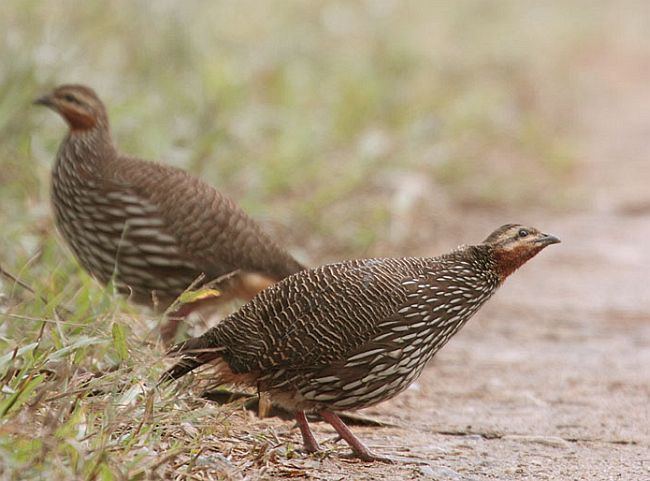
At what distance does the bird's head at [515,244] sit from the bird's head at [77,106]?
2.36 meters

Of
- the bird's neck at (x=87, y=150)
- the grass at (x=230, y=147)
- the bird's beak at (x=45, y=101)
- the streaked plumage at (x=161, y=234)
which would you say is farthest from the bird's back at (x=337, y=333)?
the bird's beak at (x=45, y=101)

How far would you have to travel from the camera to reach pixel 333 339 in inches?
169

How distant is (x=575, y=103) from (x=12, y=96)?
8.20m

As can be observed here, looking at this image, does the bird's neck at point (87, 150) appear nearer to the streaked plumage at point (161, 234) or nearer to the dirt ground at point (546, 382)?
the streaked plumage at point (161, 234)

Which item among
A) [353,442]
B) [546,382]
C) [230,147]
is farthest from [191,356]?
[230,147]

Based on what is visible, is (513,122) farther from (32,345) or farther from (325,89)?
(32,345)

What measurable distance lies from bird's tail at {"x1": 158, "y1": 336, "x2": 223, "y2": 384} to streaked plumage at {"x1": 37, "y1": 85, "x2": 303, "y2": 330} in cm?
97

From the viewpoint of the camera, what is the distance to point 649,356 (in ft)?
21.2

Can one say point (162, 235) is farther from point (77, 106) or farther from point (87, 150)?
point (77, 106)

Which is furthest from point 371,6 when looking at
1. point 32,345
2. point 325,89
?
point 32,345

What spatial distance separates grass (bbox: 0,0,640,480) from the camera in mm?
3746

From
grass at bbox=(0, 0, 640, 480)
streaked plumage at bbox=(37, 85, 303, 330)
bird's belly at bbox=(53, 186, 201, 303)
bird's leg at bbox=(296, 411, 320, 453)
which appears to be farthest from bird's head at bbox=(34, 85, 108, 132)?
bird's leg at bbox=(296, 411, 320, 453)

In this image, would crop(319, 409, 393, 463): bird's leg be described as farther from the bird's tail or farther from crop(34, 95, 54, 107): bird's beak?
crop(34, 95, 54, 107): bird's beak

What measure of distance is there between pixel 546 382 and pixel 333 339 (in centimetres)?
198
